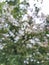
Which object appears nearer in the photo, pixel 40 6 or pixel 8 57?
pixel 8 57

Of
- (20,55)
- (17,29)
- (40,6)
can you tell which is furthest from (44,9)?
(20,55)

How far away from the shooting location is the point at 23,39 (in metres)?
3.53

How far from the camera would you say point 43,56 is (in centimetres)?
348

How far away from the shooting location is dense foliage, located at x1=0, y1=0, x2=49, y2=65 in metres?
3.46

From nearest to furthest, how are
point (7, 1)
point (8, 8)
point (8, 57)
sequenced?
point (8, 57), point (8, 8), point (7, 1)

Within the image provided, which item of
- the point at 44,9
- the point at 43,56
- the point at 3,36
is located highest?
the point at 44,9

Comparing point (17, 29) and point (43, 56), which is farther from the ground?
point (17, 29)

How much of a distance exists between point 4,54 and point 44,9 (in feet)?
2.73

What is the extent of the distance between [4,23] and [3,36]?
0.63 ft

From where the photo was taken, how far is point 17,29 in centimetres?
359

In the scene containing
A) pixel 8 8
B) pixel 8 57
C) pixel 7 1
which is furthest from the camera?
pixel 7 1

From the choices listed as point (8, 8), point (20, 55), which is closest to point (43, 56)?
point (20, 55)

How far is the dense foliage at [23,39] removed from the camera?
3.46 metres

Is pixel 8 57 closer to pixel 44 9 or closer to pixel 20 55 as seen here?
pixel 20 55
